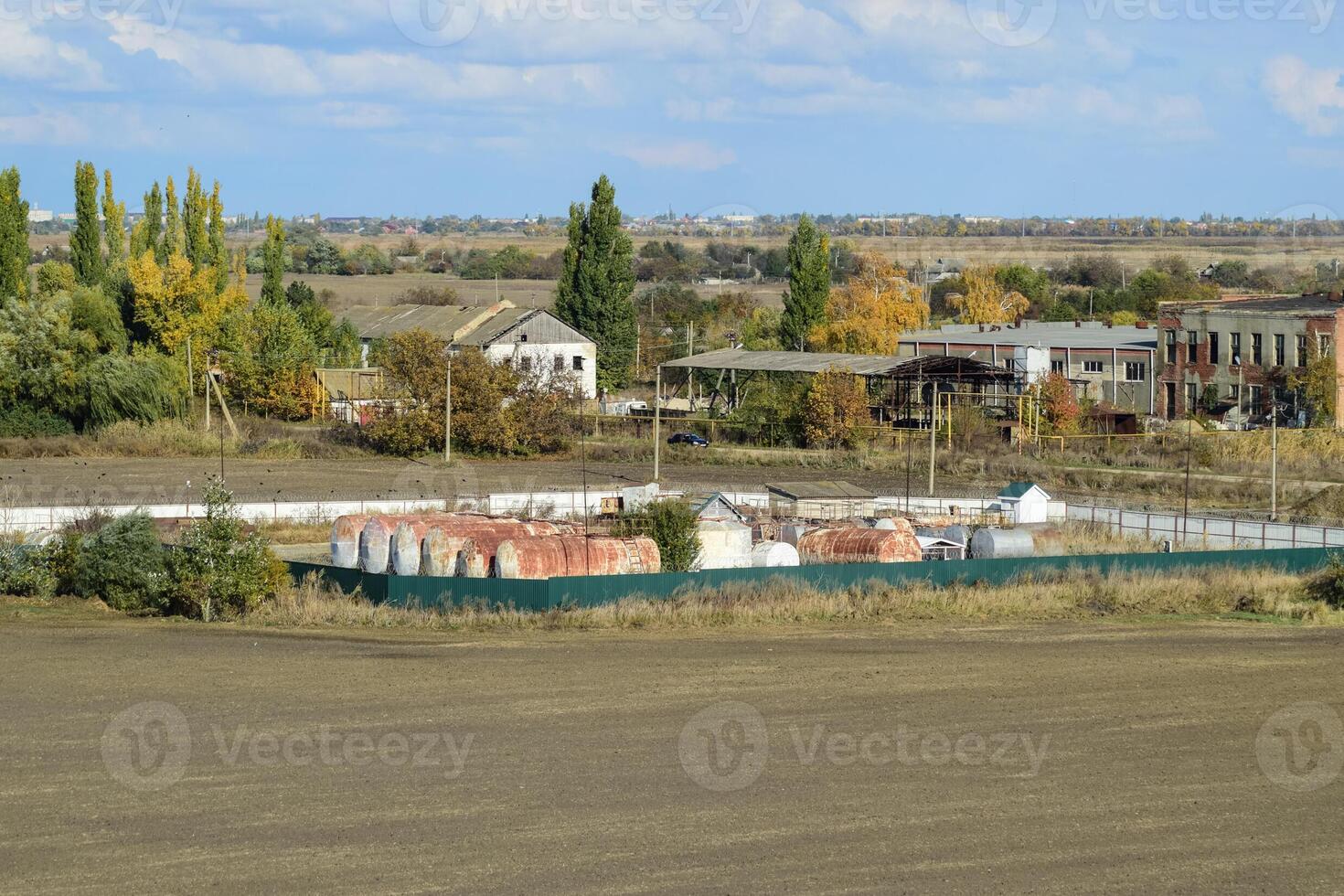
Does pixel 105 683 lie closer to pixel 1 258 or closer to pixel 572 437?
pixel 572 437

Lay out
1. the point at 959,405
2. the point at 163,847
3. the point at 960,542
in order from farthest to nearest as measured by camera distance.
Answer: the point at 959,405 → the point at 960,542 → the point at 163,847

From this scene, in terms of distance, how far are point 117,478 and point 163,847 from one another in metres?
32.6

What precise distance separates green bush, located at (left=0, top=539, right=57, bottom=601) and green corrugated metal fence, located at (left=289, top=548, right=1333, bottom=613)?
13.7 feet

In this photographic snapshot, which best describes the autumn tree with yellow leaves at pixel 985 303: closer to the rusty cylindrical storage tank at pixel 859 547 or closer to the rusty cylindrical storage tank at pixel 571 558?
the rusty cylindrical storage tank at pixel 859 547

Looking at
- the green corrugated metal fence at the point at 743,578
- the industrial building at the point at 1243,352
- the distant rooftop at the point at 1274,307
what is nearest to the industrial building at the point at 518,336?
the industrial building at the point at 1243,352

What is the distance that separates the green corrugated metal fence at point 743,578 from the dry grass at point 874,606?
22 cm

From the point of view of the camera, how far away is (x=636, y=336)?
70.4 metres

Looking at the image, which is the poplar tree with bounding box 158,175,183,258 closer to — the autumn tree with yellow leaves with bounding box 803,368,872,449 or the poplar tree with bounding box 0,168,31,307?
the poplar tree with bounding box 0,168,31,307

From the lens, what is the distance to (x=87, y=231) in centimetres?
6556

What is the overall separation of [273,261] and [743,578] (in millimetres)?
44289

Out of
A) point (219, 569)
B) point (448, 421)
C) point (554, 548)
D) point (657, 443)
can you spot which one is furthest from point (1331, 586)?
point (448, 421)

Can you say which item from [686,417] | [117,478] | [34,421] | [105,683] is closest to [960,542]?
[105,683]

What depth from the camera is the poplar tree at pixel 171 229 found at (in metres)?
66.9

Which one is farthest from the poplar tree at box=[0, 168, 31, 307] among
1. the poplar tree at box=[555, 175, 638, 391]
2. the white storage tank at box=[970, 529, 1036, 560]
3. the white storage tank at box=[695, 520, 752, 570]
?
the white storage tank at box=[970, 529, 1036, 560]
